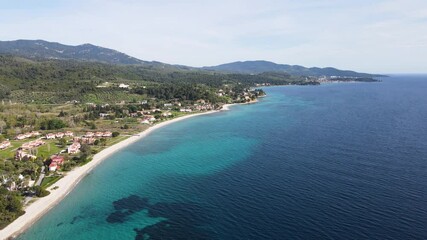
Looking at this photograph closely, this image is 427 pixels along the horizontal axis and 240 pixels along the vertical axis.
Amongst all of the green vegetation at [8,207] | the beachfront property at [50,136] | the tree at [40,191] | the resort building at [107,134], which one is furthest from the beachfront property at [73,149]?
the green vegetation at [8,207]

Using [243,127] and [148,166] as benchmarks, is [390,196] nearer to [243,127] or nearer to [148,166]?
[148,166]

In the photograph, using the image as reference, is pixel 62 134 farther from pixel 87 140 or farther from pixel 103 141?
pixel 103 141

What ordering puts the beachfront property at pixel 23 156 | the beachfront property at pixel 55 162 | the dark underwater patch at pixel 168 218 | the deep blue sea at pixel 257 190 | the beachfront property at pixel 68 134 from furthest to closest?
1. the beachfront property at pixel 68 134
2. the beachfront property at pixel 23 156
3. the beachfront property at pixel 55 162
4. the deep blue sea at pixel 257 190
5. the dark underwater patch at pixel 168 218

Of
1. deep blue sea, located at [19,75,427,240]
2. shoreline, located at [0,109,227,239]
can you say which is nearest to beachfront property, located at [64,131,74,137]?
shoreline, located at [0,109,227,239]

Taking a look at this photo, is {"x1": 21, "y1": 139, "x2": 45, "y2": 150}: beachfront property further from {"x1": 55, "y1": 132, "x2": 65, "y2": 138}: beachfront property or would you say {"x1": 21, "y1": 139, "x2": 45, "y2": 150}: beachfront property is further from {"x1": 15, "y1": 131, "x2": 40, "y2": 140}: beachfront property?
{"x1": 15, "y1": 131, "x2": 40, "y2": 140}: beachfront property

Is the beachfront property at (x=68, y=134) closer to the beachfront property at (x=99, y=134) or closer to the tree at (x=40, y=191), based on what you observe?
the beachfront property at (x=99, y=134)

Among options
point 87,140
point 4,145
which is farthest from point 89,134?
point 4,145
